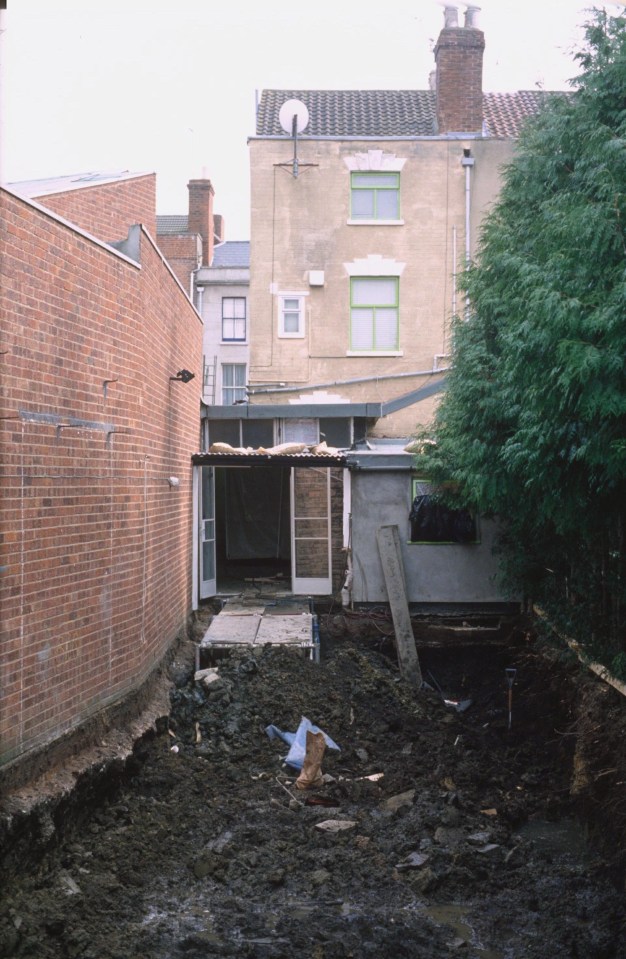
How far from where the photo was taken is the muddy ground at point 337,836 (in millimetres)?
6316

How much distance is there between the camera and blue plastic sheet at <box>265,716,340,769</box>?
9.98 m

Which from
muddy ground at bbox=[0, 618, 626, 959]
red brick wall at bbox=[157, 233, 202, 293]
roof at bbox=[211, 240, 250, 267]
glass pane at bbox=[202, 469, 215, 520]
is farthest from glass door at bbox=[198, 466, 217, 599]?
roof at bbox=[211, 240, 250, 267]

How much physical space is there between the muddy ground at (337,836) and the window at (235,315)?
884 inches

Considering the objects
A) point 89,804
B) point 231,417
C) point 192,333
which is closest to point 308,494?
point 231,417

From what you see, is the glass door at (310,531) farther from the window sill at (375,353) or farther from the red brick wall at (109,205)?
the window sill at (375,353)

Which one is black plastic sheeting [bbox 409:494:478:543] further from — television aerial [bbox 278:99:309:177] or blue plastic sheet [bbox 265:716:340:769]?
television aerial [bbox 278:99:309:177]

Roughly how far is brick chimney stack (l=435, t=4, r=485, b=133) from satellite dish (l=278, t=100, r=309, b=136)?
3.56 metres

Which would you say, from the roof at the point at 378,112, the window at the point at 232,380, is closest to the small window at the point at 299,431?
the roof at the point at 378,112

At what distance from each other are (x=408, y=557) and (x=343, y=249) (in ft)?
33.5

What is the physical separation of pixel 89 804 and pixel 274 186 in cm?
1844

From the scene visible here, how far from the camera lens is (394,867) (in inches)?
300

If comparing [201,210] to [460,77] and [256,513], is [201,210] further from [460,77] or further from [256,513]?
[256,513]

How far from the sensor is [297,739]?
10336mm

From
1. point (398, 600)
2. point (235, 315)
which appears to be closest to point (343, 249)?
point (398, 600)
